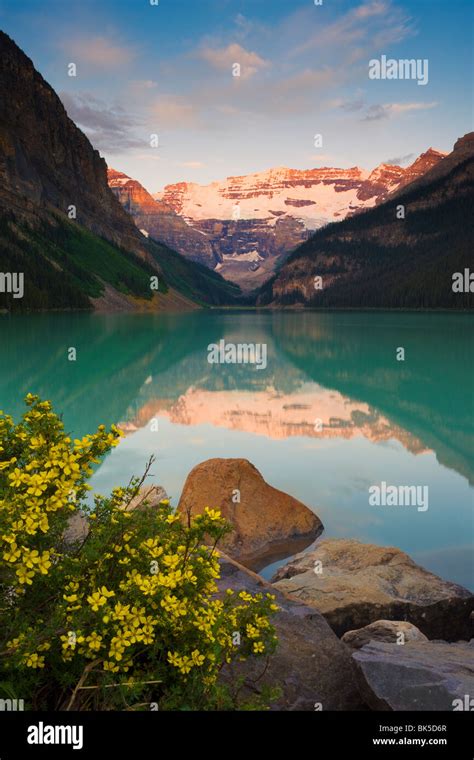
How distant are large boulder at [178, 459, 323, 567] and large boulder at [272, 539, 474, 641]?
126 inches

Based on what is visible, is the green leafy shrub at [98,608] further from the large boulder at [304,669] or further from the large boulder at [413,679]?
the large boulder at [413,679]

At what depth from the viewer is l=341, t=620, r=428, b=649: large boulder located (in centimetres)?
1027

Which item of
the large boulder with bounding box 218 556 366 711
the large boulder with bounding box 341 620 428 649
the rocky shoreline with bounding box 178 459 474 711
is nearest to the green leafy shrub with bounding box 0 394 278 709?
the large boulder with bounding box 218 556 366 711

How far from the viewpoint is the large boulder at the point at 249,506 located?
17.6 metres

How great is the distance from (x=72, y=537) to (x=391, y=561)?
8.41m

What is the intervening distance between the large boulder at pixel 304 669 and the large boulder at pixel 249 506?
23.3ft

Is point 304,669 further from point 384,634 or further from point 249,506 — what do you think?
point 249,506

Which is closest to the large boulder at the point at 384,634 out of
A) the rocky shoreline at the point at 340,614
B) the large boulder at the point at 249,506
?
the rocky shoreline at the point at 340,614

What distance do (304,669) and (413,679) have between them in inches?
78.8

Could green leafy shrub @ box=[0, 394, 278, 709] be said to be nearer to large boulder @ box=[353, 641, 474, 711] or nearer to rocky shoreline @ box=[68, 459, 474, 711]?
→ rocky shoreline @ box=[68, 459, 474, 711]

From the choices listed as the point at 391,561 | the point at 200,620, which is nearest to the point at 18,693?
the point at 200,620

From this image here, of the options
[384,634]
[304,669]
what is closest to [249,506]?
[384,634]

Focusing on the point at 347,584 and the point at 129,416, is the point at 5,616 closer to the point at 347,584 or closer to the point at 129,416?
the point at 347,584
